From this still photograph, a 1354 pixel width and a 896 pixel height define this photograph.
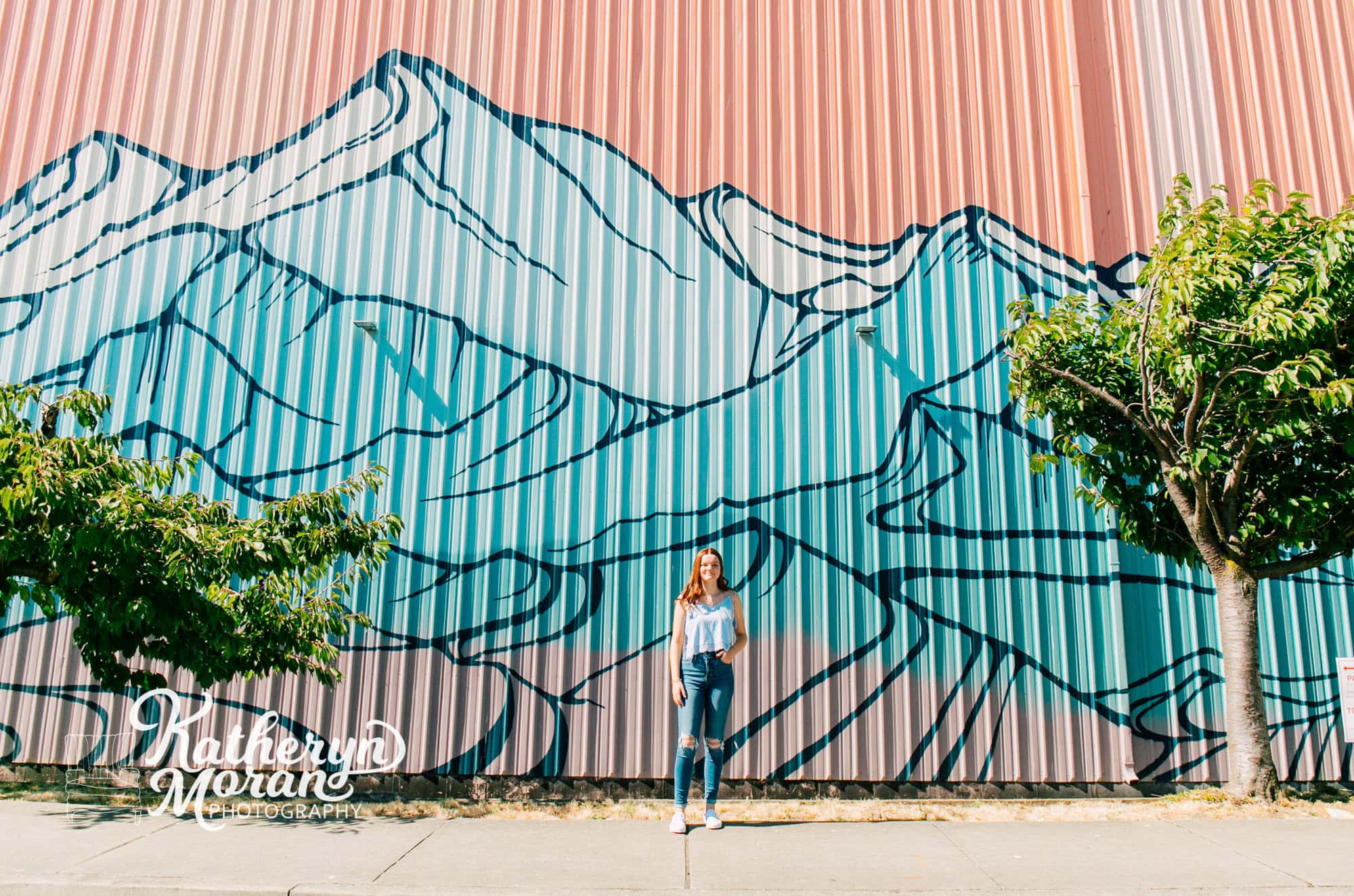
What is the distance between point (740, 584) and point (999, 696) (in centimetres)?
228

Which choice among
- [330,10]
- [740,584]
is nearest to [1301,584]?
[740,584]

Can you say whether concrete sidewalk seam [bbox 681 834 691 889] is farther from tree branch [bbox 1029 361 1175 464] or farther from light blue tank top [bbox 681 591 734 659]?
tree branch [bbox 1029 361 1175 464]

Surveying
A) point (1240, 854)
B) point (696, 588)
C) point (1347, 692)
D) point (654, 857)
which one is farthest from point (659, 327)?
point (1347, 692)

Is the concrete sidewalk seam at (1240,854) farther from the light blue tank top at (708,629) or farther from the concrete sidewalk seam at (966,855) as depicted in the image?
the light blue tank top at (708,629)

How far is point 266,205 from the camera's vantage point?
27.8 ft

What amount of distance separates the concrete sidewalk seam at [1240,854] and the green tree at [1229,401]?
885mm

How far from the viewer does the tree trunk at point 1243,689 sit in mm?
6152

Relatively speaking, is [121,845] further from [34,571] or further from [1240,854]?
[1240,854]

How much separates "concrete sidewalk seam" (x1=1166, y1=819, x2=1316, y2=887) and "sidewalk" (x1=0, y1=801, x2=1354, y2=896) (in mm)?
13

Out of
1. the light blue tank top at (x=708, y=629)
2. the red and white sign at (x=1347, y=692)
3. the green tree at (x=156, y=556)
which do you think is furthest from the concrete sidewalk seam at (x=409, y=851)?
the red and white sign at (x=1347, y=692)

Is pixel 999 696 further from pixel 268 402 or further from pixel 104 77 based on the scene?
pixel 104 77

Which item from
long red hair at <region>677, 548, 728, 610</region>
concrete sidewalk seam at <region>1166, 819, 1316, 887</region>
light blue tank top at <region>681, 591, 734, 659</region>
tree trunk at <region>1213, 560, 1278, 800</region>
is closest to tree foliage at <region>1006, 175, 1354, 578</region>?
tree trunk at <region>1213, 560, 1278, 800</region>

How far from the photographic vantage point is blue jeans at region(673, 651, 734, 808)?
5.40m

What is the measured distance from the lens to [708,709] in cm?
552
